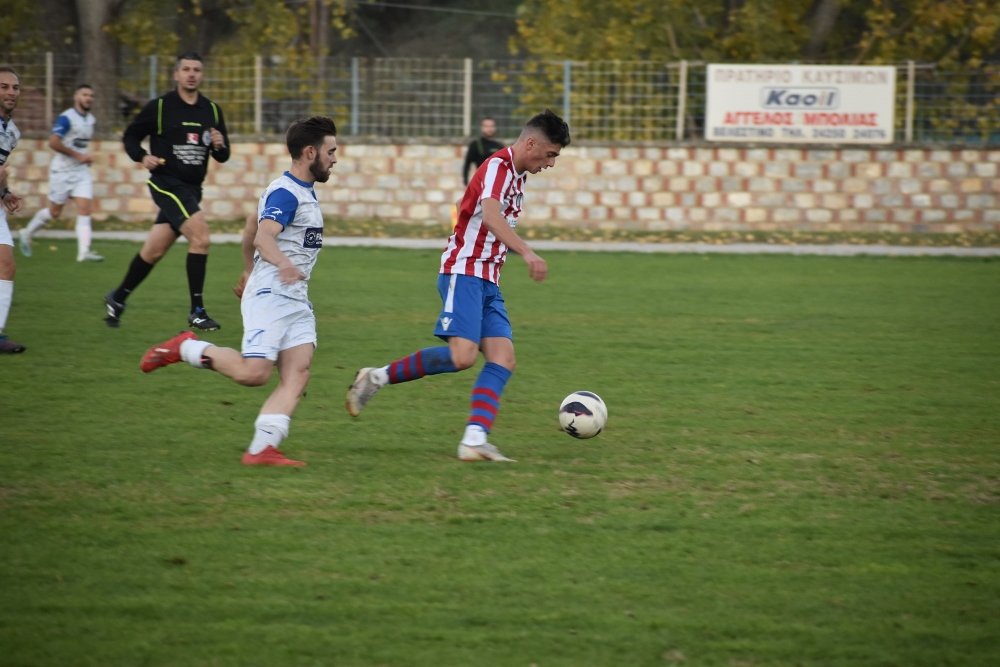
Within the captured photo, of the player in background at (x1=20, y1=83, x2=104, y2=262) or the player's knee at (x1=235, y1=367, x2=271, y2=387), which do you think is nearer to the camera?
the player's knee at (x1=235, y1=367, x2=271, y2=387)

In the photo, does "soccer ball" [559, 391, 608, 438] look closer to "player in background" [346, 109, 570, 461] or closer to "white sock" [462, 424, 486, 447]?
"player in background" [346, 109, 570, 461]

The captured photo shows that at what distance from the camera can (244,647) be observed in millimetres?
4008

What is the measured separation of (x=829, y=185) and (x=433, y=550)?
1888 centimetres

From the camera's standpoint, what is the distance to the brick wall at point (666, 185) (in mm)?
22500

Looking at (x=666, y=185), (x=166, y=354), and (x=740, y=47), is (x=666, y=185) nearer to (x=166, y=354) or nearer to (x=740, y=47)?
(x=740, y=47)

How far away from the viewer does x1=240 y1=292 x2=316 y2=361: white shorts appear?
6238mm

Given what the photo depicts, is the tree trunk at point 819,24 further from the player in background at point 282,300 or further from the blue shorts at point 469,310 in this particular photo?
the player in background at point 282,300

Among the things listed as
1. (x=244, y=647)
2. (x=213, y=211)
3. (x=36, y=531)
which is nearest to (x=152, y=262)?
(x=36, y=531)

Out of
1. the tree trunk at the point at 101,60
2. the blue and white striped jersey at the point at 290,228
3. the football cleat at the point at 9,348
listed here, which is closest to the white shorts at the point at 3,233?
the football cleat at the point at 9,348

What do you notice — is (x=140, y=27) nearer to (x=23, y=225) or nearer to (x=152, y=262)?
(x=23, y=225)

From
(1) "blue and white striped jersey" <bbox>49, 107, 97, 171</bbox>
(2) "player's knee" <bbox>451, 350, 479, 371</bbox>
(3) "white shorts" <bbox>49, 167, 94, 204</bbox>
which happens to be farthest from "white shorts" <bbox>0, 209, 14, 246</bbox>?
(1) "blue and white striped jersey" <bbox>49, 107, 97, 171</bbox>

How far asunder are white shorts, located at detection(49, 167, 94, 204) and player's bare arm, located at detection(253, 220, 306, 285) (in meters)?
11.2

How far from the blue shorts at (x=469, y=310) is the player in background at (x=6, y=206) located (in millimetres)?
4079

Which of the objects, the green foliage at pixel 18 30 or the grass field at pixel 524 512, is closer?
the grass field at pixel 524 512
